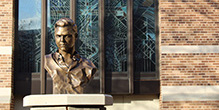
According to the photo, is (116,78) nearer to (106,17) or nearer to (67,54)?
(106,17)

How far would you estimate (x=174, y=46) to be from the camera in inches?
374

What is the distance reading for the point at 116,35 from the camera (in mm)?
9773

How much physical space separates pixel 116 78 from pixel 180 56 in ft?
5.05

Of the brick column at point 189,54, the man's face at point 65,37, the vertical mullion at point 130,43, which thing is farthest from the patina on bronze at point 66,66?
the brick column at point 189,54

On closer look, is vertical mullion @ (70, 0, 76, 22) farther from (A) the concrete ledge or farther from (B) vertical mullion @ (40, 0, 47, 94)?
(A) the concrete ledge

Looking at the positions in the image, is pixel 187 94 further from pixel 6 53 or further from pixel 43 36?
pixel 6 53

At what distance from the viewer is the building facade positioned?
938cm

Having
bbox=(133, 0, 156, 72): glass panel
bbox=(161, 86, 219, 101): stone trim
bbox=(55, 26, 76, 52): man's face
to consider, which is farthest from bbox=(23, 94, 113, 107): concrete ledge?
bbox=(133, 0, 156, 72): glass panel

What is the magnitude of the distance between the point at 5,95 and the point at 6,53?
938 mm

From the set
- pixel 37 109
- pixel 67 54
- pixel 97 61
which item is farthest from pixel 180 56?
pixel 37 109

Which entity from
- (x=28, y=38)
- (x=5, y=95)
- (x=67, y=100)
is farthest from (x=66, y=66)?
(x=28, y=38)

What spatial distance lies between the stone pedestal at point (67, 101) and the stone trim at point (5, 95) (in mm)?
4156

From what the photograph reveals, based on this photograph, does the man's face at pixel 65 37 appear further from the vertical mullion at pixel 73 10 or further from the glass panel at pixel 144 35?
the glass panel at pixel 144 35

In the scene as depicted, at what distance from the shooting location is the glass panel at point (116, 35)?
970 centimetres
